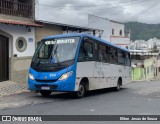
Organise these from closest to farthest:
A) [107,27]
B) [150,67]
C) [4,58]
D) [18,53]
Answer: [4,58], [18,53], [107,27], [150,67]

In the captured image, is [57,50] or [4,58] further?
[4,58]

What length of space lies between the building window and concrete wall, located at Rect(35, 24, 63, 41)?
135 cm

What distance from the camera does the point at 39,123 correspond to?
8.54m

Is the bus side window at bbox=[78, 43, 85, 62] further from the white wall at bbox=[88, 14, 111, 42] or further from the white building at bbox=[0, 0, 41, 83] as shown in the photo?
A: the white wall at bbox=[88, 14, 111, 42]

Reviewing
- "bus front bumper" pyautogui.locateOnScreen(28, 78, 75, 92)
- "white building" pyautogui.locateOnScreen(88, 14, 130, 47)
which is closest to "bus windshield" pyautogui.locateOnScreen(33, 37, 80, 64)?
"bus front bumper" pyautogui.locateOnScreen(28, 78, 75, 92)

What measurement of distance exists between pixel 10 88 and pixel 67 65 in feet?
17.6

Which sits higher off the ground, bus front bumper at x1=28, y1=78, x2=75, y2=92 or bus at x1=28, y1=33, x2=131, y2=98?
bus at x1=28, y1=33, x2=131, y2=98

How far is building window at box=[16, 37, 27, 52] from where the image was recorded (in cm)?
2077

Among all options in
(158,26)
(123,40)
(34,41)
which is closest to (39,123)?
(34,41)

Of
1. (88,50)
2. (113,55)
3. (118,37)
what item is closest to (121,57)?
(113,55)

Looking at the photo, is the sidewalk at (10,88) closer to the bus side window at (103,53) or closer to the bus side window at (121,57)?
the bus side window at (103,53)

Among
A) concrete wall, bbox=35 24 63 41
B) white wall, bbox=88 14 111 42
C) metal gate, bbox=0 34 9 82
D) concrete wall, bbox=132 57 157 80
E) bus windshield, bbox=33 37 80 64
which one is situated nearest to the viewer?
bus windshield, bbox=33 37 80 64

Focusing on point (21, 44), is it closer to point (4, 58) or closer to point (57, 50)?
point (4, 58)

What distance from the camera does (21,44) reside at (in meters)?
21.3
